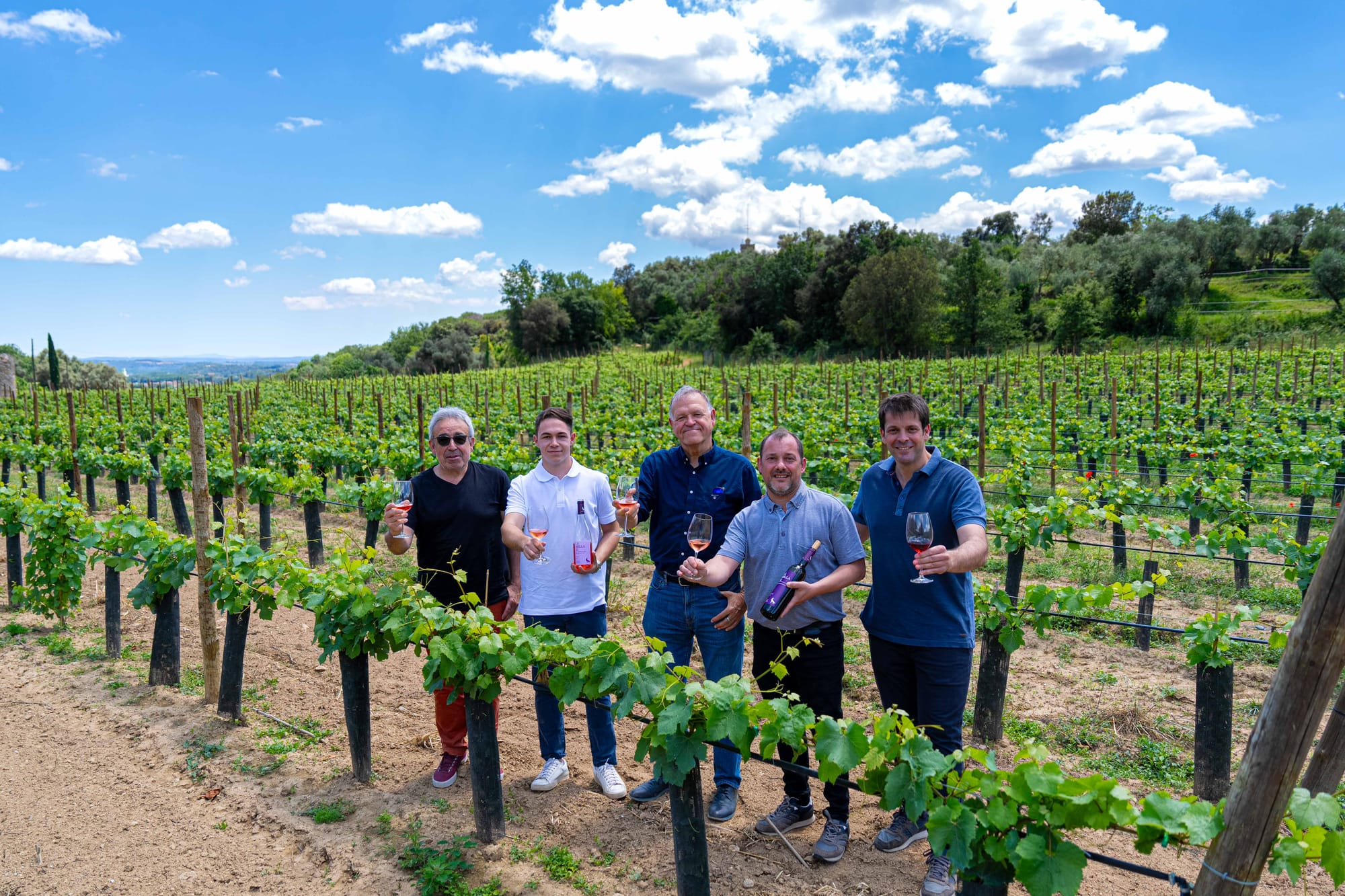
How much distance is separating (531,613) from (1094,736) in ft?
11.2

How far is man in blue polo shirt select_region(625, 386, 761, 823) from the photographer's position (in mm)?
3568

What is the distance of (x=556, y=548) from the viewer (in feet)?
12.1

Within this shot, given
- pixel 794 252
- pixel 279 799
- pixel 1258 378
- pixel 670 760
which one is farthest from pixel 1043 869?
pixel 794 252

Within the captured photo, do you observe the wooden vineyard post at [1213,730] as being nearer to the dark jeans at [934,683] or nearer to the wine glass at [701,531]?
the dark jeans at [934,683]

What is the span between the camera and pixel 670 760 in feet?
9.37

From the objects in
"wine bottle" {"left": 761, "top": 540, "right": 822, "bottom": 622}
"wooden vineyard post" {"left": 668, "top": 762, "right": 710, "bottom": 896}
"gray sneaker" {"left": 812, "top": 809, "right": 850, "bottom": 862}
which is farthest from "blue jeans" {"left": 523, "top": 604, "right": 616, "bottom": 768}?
"gray sneaker" {"left": 812, "top": 809, "right": 850, "bottom": 862}

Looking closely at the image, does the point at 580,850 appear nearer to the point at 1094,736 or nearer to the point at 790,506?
the point at 790,506

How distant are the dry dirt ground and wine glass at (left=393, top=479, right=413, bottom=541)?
1357 mm

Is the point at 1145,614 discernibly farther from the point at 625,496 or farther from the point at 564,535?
the point at 564,535

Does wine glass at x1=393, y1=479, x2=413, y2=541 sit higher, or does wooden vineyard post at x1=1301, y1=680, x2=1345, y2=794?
wine glass at x1=393, y1=479, x2=413, y2=541

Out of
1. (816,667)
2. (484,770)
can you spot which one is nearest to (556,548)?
(484,770)

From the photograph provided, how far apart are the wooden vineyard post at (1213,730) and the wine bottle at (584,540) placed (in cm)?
300

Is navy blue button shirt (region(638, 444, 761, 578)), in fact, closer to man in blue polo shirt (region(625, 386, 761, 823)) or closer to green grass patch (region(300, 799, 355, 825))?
man in blue polo shirt (region(625, 386, 761, 823))

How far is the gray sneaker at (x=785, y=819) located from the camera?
354 centimetres
